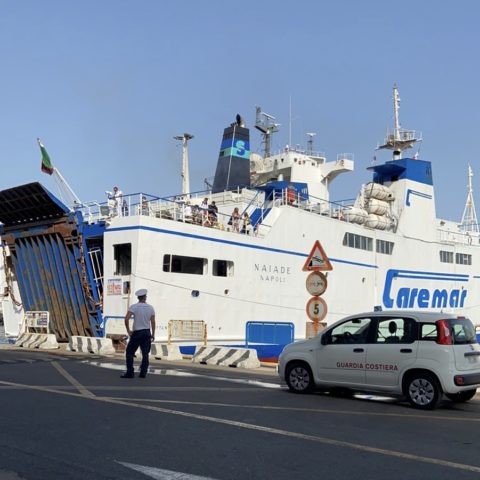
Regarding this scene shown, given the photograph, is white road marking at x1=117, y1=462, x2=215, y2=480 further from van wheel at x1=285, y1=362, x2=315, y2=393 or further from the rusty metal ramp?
the rusty metal ramp

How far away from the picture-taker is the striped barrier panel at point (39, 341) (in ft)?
61.9

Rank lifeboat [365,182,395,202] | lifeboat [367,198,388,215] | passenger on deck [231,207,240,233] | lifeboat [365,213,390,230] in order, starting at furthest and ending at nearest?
lifeboat [365,182,395,202] → lifeboat [367,198,388,215] → lifeboat [365,213,390,230] → passenger on deck [231,207,240,233]

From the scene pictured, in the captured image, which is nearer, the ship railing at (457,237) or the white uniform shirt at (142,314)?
the white uniform shirt at (142,314)

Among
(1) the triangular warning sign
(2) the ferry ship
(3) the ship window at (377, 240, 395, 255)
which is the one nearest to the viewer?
(1) the triangular warning sign

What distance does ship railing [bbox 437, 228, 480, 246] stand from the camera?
108 feet

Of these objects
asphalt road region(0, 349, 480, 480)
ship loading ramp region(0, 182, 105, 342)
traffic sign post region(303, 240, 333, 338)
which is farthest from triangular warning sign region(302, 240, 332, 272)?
ship loading ramp region(0, 182, 105, 342)

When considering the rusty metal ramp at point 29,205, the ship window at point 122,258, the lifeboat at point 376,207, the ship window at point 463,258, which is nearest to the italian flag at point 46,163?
the rusty metal ramp at point 29,205

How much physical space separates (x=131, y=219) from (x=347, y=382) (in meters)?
10.8

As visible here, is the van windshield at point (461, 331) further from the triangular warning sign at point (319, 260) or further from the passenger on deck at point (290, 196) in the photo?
the passenger on deck at point (290, 196)

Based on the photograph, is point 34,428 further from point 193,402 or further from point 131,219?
point 131,219

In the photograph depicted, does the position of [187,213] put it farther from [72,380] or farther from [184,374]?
[72,380]

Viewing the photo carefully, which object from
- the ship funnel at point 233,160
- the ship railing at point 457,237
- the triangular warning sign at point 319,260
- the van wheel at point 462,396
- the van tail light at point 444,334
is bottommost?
the van wheel at point 462,396

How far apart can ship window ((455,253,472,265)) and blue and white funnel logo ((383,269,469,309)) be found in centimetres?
74

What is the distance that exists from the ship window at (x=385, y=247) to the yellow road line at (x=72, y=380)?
17.5 meters
